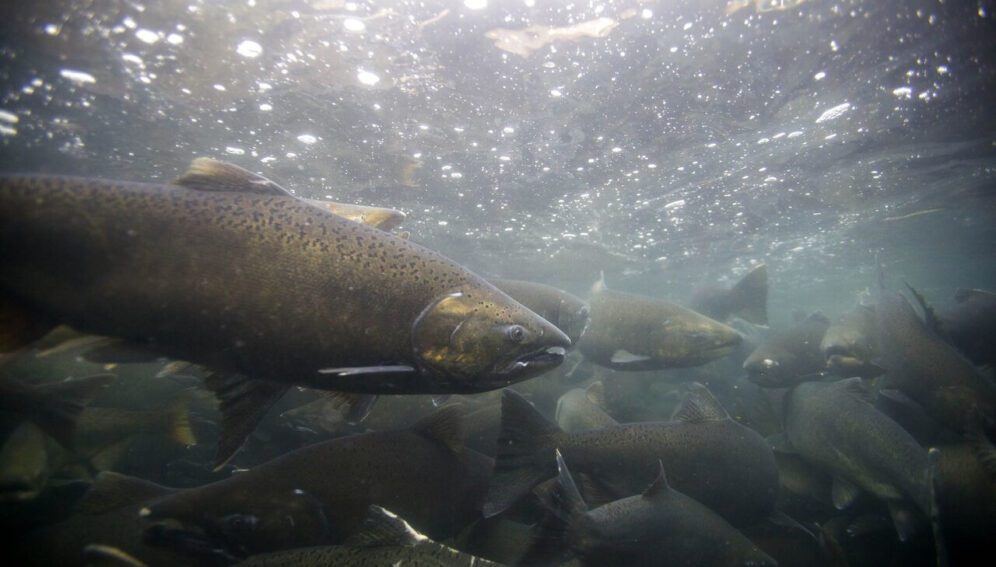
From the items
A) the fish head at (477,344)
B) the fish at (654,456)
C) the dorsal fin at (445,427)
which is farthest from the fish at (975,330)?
the fish head at (477,344)

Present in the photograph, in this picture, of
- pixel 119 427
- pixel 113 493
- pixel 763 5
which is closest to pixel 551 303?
pixel 113 493

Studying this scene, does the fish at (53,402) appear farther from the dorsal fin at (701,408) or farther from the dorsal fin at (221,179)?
the dorsal fin at (701,408)

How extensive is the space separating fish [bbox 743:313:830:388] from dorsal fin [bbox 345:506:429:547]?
9199 millimetres

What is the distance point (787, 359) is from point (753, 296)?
3.56m

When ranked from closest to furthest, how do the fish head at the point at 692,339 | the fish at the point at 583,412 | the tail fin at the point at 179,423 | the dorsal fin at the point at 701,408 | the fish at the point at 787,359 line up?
the dorsal fin at the point at 701,408
the tail fin at the point at 179,423
the fish at the point at 583,412
the fish head at the point at 692,339
the fish at the point at 787,359

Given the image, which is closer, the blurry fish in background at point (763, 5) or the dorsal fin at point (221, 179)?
the dorsal fin at point (221, 179)

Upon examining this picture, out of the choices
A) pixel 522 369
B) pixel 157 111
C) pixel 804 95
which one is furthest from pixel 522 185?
pixel 522 369

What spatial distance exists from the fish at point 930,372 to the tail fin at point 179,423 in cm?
1099

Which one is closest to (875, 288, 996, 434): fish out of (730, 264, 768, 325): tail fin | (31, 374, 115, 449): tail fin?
(730, 264, 768, 325): tail fin

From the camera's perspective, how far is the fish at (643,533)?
4.03m

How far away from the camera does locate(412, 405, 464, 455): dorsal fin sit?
430cm

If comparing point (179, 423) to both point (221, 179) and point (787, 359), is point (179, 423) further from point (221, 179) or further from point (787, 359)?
point (787, 359)

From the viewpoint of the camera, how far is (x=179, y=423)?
19.9ft

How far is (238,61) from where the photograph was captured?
9.14 meters
